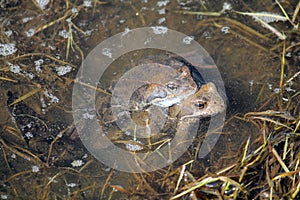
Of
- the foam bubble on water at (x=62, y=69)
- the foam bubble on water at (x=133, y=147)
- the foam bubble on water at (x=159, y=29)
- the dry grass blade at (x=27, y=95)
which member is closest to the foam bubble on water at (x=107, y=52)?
the foam bubble on water at (x=62, y=69)

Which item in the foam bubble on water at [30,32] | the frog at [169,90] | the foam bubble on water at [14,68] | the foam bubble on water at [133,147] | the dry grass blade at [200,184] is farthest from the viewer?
→ the foam bubble on water at [30,32]

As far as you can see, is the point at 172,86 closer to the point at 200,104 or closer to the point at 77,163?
the point at 200,104

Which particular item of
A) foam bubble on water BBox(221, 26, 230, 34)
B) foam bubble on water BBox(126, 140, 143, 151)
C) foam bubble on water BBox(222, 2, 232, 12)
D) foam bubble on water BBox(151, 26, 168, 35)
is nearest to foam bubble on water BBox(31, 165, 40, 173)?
foam bubble on water BBox(126, 140, 143, 151)

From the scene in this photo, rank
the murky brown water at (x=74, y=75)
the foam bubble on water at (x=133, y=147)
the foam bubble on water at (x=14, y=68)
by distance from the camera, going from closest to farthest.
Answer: the murky brown water at (x=74, y=75) < the foam bubble on water at (x=133, y=147) < the foam bubble on water at (x=14, y=68)

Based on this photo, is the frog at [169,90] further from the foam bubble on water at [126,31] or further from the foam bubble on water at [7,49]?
the foam bubble on water at [7,49]

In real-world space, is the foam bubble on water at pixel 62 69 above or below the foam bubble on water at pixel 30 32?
below

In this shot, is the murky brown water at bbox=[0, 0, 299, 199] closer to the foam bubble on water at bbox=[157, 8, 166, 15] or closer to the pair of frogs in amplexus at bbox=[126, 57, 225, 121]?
the foam bubble on water at bbox=[157, 8, 166, 15]

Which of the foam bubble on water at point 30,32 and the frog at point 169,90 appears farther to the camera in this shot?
the foam bubble on water at point 30,32

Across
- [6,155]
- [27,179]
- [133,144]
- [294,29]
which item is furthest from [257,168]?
[6,155]

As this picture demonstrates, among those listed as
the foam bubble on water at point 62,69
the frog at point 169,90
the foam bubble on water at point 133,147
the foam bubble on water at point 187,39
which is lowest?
the foam bubble on water at point 133,147
